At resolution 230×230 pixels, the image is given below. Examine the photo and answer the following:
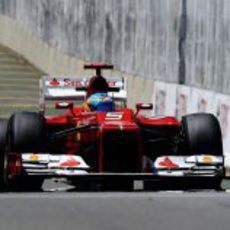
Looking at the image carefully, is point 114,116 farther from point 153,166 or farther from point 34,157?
point 34,157

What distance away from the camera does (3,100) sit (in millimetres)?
29531

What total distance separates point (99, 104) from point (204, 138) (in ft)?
5.85

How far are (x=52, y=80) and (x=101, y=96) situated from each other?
227cm

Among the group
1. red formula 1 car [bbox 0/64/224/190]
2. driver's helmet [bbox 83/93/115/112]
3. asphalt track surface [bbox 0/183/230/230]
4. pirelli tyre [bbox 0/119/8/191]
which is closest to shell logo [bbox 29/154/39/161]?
red formula 1 car [bbox 0/64/224/190]

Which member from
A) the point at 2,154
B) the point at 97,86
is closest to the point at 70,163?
the point at 2,154

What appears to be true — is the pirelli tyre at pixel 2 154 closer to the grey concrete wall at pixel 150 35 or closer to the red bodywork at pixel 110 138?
the red bodywork at pixel 110 138

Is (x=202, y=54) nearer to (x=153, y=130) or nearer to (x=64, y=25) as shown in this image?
(x=153, y=130)

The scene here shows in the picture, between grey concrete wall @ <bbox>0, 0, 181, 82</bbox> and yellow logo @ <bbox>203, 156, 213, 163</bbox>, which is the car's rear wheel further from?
grey concrete wall @ <bbox>0, 0, 181, 82</bbox>

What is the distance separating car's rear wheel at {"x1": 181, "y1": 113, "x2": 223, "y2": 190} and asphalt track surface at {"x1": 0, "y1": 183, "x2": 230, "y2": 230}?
332cm

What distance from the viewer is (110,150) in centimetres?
1274

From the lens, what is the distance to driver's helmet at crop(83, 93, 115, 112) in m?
14.1

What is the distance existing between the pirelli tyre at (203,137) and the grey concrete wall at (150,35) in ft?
19.7

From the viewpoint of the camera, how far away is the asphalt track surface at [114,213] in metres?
8.00

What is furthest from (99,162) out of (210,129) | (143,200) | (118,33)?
(118,33)
